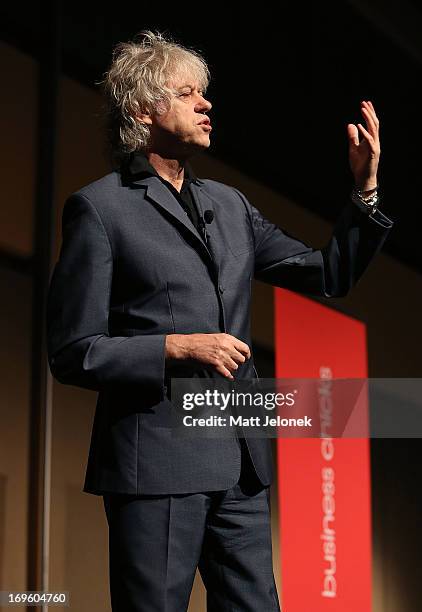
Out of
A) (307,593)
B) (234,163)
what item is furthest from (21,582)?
(234,163)

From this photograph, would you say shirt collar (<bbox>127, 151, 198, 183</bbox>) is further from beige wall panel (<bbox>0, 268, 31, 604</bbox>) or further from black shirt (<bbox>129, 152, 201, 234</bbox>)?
beige wall panel (<bbox>0, 268, 31, 604</bbox>)

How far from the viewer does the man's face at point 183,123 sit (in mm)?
1889

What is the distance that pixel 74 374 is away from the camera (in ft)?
5.65

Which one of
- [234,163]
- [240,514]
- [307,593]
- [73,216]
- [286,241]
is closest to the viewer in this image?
[240,514]

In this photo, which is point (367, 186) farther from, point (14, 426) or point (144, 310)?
point (14, 426)

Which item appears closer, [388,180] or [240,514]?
[240,514]

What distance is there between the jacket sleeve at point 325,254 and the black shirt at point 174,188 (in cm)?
13

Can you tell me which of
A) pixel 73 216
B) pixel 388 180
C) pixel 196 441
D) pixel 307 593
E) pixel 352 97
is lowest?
pixel 307 593

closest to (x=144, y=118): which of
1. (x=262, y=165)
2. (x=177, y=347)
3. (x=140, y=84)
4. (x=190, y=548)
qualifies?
(x=140, y=84)

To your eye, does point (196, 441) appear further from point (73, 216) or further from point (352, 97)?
point (352, 97)

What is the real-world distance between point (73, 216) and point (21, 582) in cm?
189

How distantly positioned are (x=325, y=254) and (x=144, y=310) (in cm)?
37

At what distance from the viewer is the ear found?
1.95 meters

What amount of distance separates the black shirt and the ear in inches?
2.4
